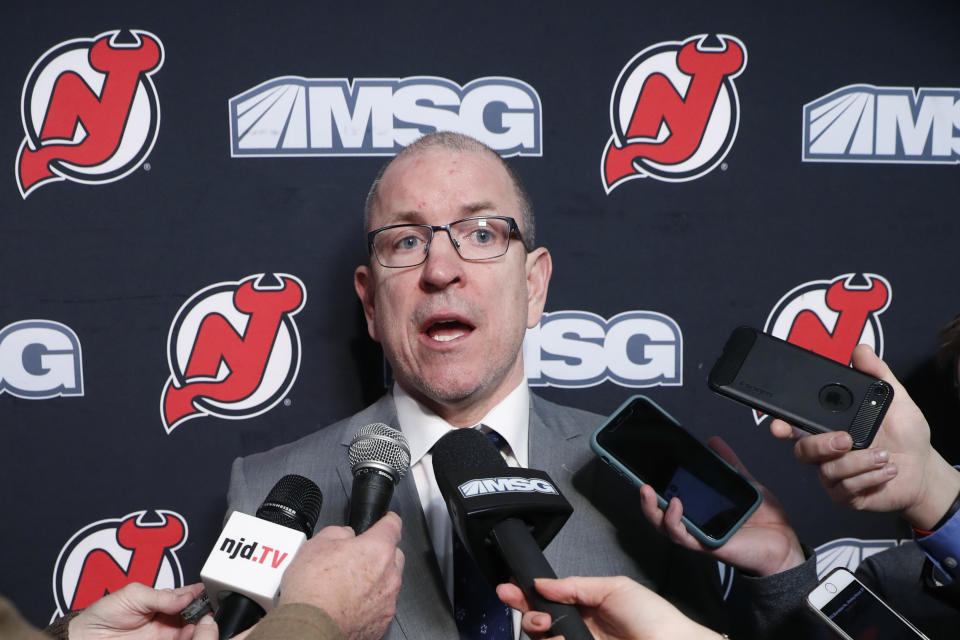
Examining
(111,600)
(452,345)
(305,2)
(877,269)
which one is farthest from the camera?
(877,269)

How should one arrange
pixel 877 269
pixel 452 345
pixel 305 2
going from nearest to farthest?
pixel 452 345 < pixel 305 2 < pixel 877 269

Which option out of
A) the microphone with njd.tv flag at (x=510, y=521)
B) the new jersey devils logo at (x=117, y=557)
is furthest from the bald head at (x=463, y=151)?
the new jersey devils logo at (x=117, y=557)

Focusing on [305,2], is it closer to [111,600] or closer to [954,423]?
[111,600]

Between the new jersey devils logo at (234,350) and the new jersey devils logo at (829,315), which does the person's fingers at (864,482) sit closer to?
the new jersey devils logo at (829,315)

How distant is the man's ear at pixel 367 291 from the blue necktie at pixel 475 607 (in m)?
0.50

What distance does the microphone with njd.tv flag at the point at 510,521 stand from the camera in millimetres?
771

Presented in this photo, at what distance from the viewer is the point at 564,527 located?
4.42ft

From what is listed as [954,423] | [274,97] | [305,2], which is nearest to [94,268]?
[274,97]

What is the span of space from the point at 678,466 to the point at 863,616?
13.5 inches

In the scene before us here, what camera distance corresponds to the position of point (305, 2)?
1660 mm

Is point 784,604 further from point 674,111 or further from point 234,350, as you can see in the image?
point 234,350

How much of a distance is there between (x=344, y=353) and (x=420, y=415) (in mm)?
380

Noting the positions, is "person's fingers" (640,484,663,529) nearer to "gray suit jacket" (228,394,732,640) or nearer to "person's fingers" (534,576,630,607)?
"gray suit jacket" (228,394,732,640)

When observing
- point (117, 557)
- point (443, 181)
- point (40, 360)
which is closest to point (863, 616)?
point (443, 181)
